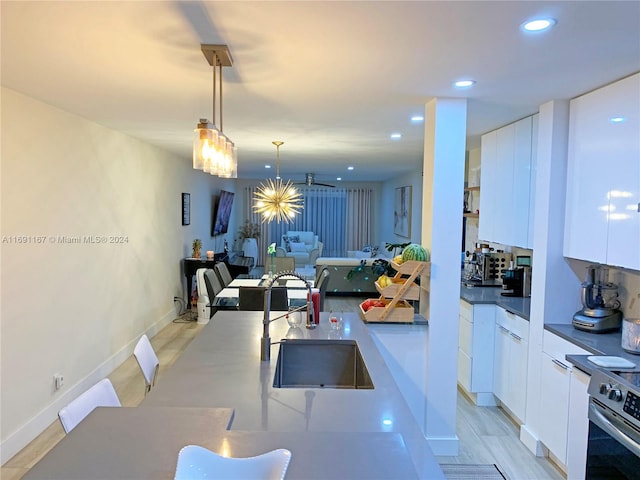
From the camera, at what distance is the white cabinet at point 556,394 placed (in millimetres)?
2669

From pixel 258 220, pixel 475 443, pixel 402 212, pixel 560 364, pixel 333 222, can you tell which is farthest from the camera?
pixel 333 222

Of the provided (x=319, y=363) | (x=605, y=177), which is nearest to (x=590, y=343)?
(x=605, y=177)

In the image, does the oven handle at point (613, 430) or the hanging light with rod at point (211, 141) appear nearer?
the oven handle at point (613, 430)

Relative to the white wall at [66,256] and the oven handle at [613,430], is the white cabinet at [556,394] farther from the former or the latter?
the white wall at [66,256]

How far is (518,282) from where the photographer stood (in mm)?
4008

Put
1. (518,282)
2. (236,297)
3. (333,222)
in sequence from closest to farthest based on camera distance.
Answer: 1. (518,282)
2. (236,297)
3. (333,222)

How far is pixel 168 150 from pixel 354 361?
14.9ft

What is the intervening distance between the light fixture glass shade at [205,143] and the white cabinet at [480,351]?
2658mm

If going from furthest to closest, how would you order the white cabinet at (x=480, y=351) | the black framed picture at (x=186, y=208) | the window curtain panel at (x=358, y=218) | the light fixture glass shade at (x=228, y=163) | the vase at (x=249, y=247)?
1. the window curtain panel at (x=358, y=218)
2. the vase at (x=249, y=247)
3. the black framed picture at (x=186, y=208)
4. the white cabinet at (x=480, y=351)
5. the light fixture glass shade at (x=228, y=163)

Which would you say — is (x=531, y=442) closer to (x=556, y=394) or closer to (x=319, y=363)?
(x=556, y=394)

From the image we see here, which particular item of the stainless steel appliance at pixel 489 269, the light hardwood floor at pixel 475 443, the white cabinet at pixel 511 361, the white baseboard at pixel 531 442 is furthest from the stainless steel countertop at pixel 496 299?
the light hardwood floor at pixel 475 443

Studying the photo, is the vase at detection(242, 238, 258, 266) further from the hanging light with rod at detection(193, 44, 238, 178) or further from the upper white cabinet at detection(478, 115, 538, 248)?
the hanging light with rod at detection(193, 44, 238, 178)

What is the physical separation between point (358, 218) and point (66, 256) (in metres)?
9.61

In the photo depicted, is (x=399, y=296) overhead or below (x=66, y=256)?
below
